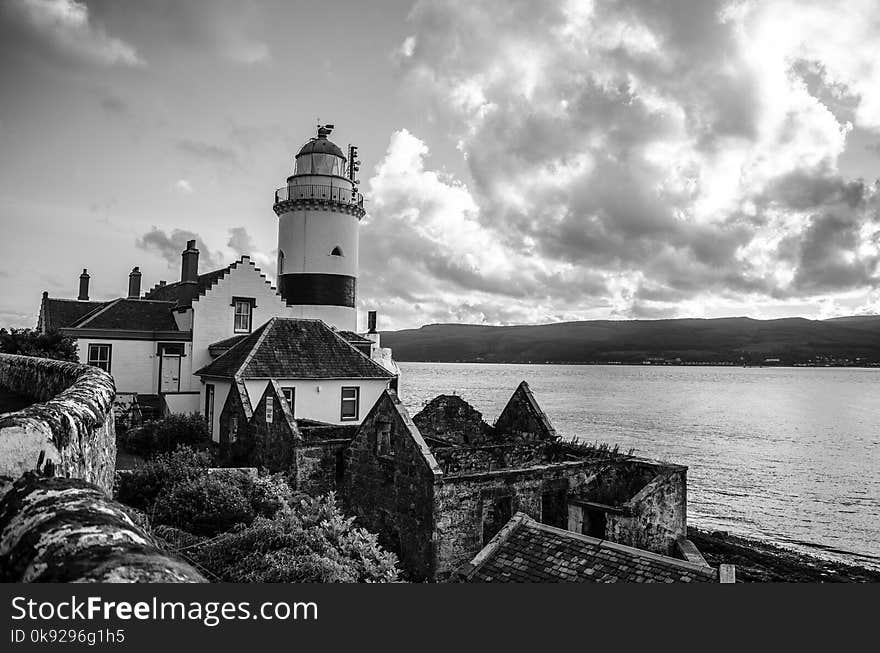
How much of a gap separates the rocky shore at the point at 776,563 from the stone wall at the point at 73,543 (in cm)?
3217

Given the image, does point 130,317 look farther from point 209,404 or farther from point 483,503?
point 483,503

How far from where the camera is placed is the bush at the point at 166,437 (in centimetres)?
2694

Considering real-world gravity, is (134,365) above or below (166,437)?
above

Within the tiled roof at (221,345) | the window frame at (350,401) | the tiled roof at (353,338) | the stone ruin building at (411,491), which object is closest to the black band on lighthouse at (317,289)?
the tiled roof at (353,338)

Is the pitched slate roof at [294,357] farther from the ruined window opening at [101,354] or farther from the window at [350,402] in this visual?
the ruined window opening at [101,354]

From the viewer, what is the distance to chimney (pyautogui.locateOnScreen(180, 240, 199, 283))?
144 ft

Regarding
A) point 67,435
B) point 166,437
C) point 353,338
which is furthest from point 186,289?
point 67,435

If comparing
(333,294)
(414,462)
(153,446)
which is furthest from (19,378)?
(333,294)

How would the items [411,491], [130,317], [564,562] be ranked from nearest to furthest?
[564,562]
[411,491]
[130,317]

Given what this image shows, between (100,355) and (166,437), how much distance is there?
35.7ft

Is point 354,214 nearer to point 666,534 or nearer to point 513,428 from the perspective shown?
point 513,428

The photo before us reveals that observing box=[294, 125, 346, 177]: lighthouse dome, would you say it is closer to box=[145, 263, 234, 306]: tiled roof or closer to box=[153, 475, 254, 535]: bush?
box=[145, 263, 234, 306]: tiled roof

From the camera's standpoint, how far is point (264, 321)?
38.8 metres

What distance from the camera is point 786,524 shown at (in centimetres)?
4269
